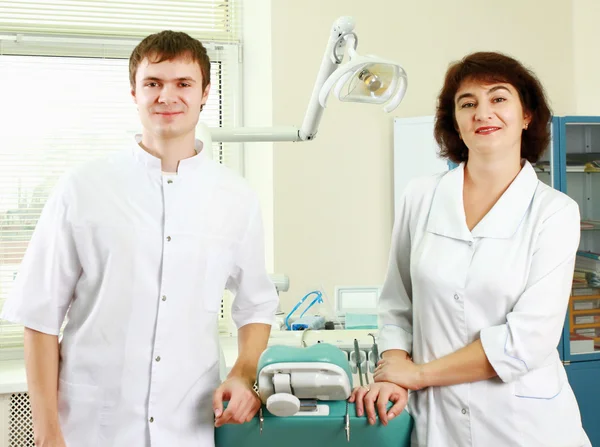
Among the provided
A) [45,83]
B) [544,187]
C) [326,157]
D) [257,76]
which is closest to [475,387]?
[544,187]

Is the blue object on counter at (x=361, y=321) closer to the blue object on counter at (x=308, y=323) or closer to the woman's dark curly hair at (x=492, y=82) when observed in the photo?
the blue object on counter at (x=308, y=323)

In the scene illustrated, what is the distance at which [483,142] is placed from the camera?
1463mm

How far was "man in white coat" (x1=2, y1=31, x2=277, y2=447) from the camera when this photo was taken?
1325mm

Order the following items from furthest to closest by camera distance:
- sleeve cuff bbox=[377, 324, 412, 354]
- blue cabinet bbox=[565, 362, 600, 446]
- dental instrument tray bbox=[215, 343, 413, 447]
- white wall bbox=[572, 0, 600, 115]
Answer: white wall bbox=[572, 0, 600, 115]
blue cabinet bbox=[565, 362, 600, 446]
sleeve cuff bbox=[377, 324, 412, 354]
dental instrument tray bbox=[215, 343, 413, 447]

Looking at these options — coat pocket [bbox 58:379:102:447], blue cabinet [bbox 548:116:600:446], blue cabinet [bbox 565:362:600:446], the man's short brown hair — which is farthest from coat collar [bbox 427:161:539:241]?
blue cabinet [bbox 565:362:600:446]

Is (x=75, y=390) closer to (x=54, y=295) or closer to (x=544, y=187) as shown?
(x=54, y=295)

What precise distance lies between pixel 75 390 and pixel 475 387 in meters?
0.83

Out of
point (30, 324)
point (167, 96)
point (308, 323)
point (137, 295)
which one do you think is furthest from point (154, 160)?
point (308, 323)

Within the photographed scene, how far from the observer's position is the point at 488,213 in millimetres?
1465

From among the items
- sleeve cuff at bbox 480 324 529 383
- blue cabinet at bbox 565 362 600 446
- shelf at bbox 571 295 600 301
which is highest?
sleeve cuff at bbox 480 324 529 383

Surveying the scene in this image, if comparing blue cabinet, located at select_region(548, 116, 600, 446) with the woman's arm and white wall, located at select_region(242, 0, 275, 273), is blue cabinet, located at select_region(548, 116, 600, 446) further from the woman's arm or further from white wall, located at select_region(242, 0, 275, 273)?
the woman's arm

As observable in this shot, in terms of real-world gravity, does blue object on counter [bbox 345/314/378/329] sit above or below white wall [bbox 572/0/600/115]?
below

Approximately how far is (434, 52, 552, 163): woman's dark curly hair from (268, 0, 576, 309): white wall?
167 centimetres

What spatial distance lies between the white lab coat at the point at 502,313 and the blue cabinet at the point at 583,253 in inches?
76.8
